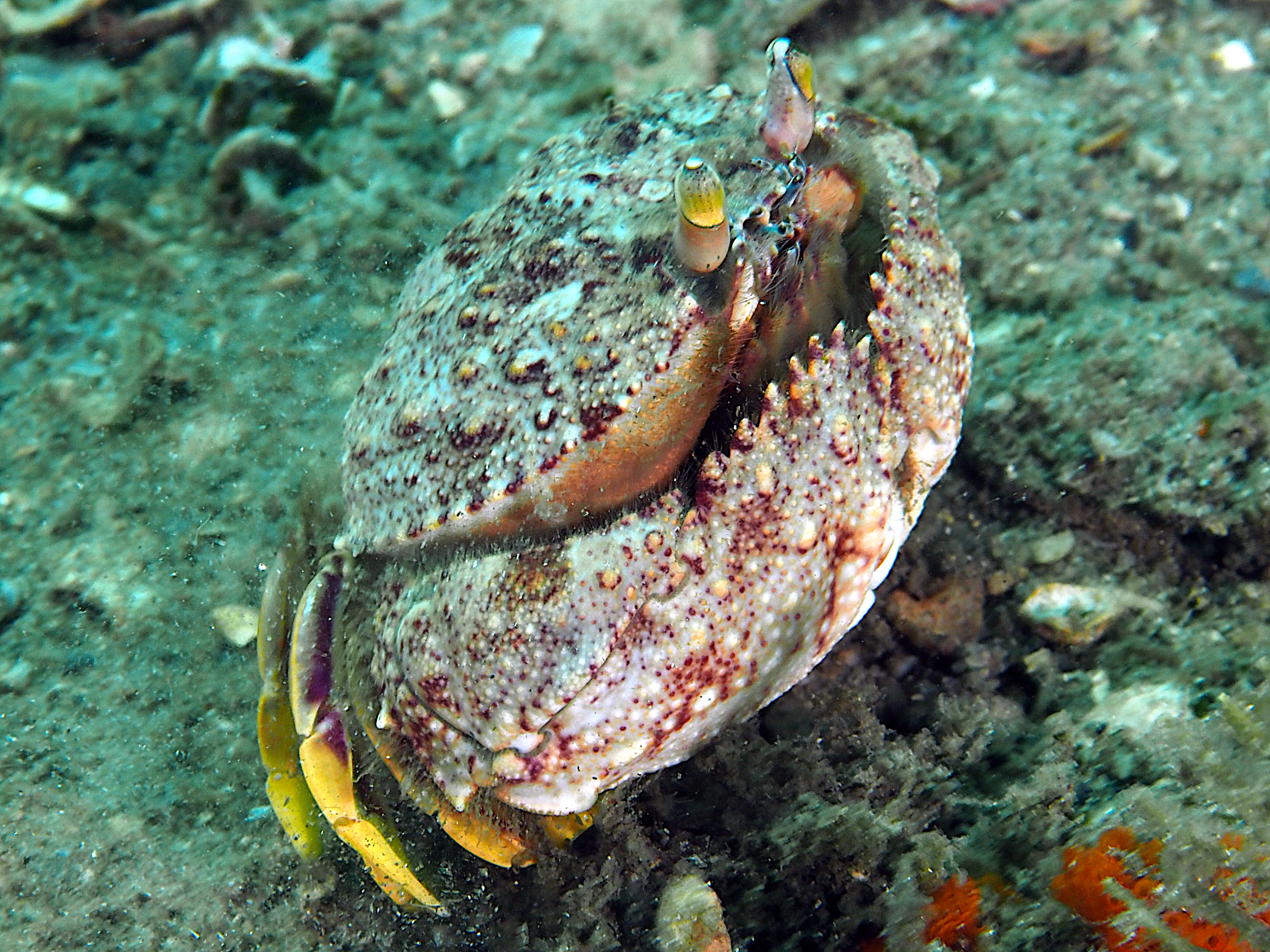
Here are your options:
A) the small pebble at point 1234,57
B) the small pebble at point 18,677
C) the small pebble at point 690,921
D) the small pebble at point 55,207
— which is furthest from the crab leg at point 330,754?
the small pebble at point 1234,57

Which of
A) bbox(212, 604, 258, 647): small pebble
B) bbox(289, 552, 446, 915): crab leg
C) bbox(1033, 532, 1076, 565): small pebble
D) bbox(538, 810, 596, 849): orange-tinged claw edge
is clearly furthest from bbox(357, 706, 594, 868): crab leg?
bbox(1033, 532, 1076, 565): small pebble

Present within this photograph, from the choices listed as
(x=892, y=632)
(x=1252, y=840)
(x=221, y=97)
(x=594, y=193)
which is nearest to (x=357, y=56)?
(x=221, y=97)

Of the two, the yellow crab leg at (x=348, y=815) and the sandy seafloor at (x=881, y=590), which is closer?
the yellow crab leg at (x=348, y=815)

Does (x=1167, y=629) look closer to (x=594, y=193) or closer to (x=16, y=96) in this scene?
(x=594, y=193)

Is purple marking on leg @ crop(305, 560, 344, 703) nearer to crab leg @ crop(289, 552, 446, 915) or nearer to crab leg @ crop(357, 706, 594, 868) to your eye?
crab leg @ crop(289, 552, 446, 915)

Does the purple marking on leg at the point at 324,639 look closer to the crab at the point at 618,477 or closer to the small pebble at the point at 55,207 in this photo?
the crab at the point at 618,477

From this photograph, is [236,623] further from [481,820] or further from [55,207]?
[55,207]
